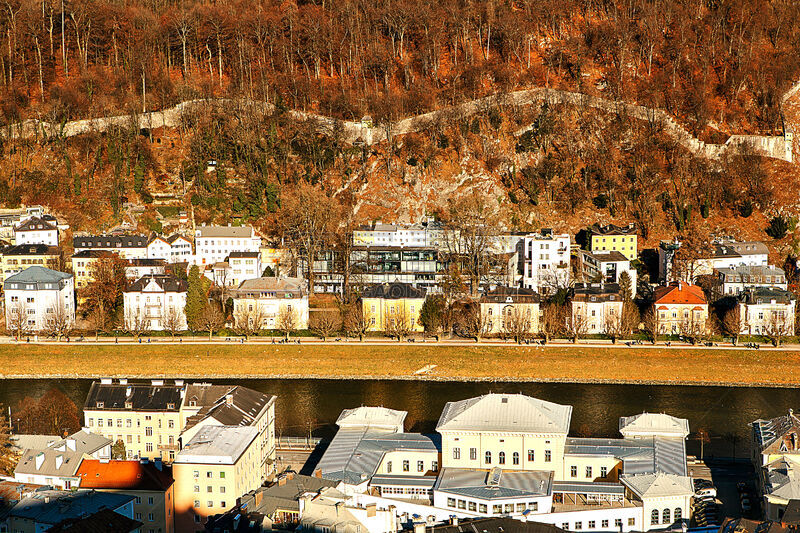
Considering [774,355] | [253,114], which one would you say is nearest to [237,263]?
[253,114]

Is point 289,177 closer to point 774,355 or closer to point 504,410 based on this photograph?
point 774,355

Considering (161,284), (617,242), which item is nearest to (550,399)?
(617,242)

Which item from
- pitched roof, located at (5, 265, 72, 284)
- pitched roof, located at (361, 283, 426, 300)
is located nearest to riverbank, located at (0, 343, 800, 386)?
pitched roof, located at (361, 283, 426, 300)

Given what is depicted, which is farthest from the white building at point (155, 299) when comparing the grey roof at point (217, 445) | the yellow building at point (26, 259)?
the grey roof at point (217, 445)

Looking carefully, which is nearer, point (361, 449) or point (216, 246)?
point (361, 449)

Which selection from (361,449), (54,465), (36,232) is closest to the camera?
(54,465)

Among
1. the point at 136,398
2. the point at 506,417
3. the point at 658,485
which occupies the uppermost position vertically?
the point at 136,398

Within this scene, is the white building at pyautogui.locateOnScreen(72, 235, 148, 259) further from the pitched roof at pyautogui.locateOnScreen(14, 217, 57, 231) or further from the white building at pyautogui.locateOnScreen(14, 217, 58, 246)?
the pitched roof at pyautogui.locateOnScreen(14, 217, 57, 231)

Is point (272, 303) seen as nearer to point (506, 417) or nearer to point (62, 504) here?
point (506, 417)
